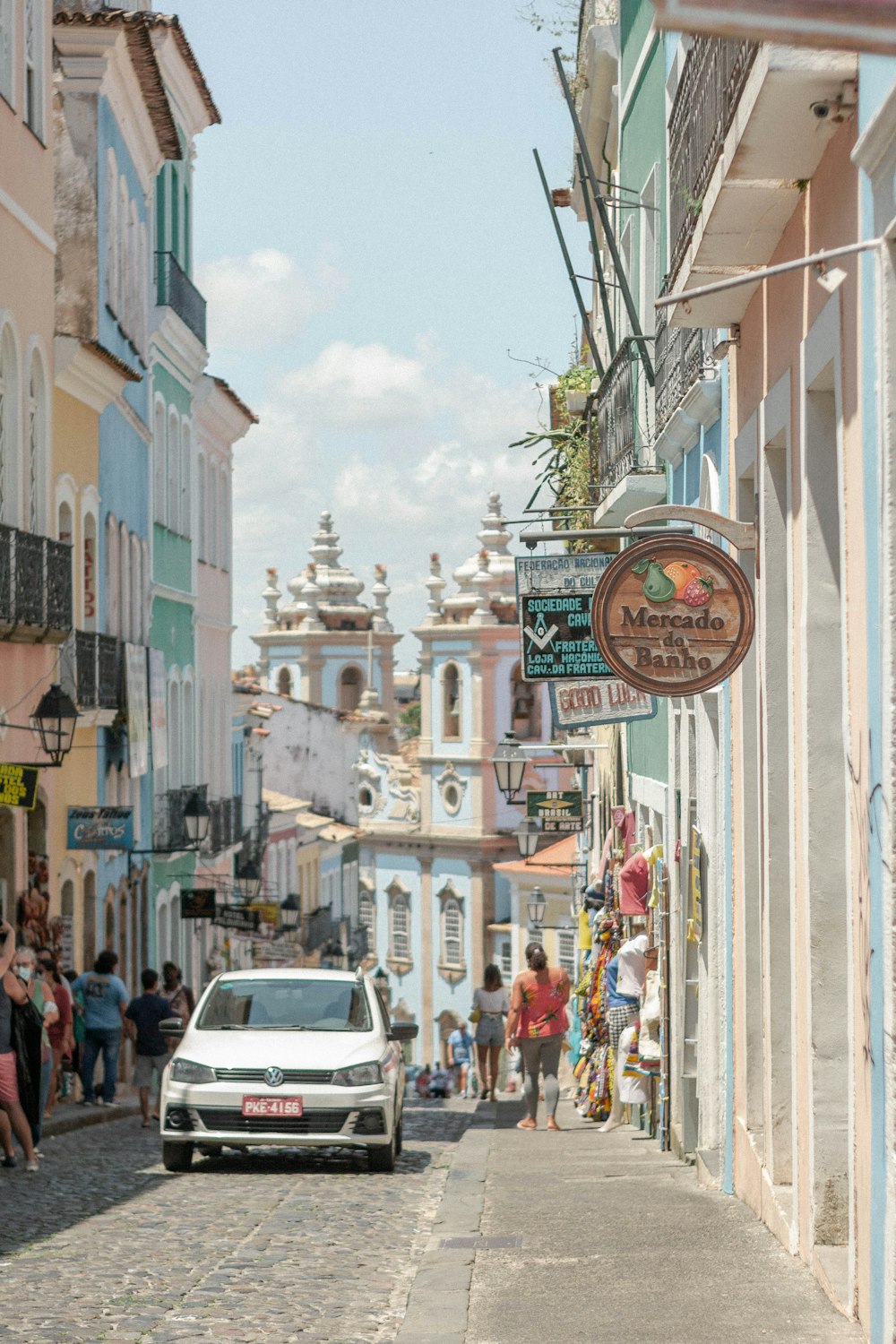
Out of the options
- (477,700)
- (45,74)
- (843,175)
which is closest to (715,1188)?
(843,175)

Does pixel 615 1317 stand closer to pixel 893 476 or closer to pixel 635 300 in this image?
pixel 893 476

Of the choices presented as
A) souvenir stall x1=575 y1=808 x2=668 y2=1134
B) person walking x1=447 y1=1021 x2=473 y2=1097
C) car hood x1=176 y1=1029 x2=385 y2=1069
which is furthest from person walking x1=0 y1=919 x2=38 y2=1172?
person walking x1=447 y1=1021 x2=473 y2=1097

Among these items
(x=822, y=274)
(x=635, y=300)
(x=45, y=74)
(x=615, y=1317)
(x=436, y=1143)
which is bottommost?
(x=436, y=1143)

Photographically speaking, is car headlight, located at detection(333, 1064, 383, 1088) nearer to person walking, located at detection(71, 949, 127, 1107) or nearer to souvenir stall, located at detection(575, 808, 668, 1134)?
souvenir stall, located at detection(575, 808, 668, 1134)

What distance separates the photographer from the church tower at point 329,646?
120375mm

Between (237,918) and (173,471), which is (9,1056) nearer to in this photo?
(173,471)

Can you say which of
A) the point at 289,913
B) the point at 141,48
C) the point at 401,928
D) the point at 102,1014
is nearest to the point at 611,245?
the point at 102,1014

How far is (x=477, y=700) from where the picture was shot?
3944 inches

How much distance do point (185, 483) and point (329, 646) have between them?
82.0m

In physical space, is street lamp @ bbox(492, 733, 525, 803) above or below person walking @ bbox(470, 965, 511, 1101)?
above

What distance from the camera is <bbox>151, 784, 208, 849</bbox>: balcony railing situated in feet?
112

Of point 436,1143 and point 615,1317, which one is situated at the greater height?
point 615,1317

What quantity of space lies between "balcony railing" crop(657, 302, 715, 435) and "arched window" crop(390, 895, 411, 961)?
8533cm

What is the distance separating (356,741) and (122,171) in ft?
242
